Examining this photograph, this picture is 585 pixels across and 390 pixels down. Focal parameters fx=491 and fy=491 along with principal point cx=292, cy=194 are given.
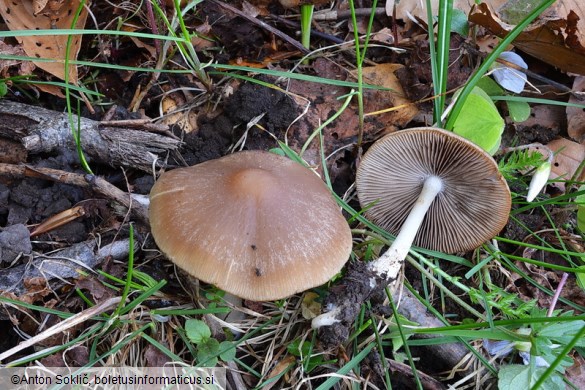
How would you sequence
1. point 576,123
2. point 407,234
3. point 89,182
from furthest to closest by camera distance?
point 576,123, point 407,234, point 89,182

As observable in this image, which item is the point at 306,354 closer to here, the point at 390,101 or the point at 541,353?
the point at 541,353

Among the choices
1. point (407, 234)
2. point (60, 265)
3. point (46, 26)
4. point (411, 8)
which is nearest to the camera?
point (60, 265)

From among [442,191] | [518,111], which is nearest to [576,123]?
[518,111]

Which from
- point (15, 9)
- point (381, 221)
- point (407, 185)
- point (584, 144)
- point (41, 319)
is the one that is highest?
point (15, 9)

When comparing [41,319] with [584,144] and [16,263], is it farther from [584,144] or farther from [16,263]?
[584,144]

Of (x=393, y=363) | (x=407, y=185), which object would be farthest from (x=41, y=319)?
(x=407, y=185)

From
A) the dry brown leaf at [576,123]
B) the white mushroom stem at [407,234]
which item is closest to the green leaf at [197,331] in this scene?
the white mushroom stem at [407,234]
